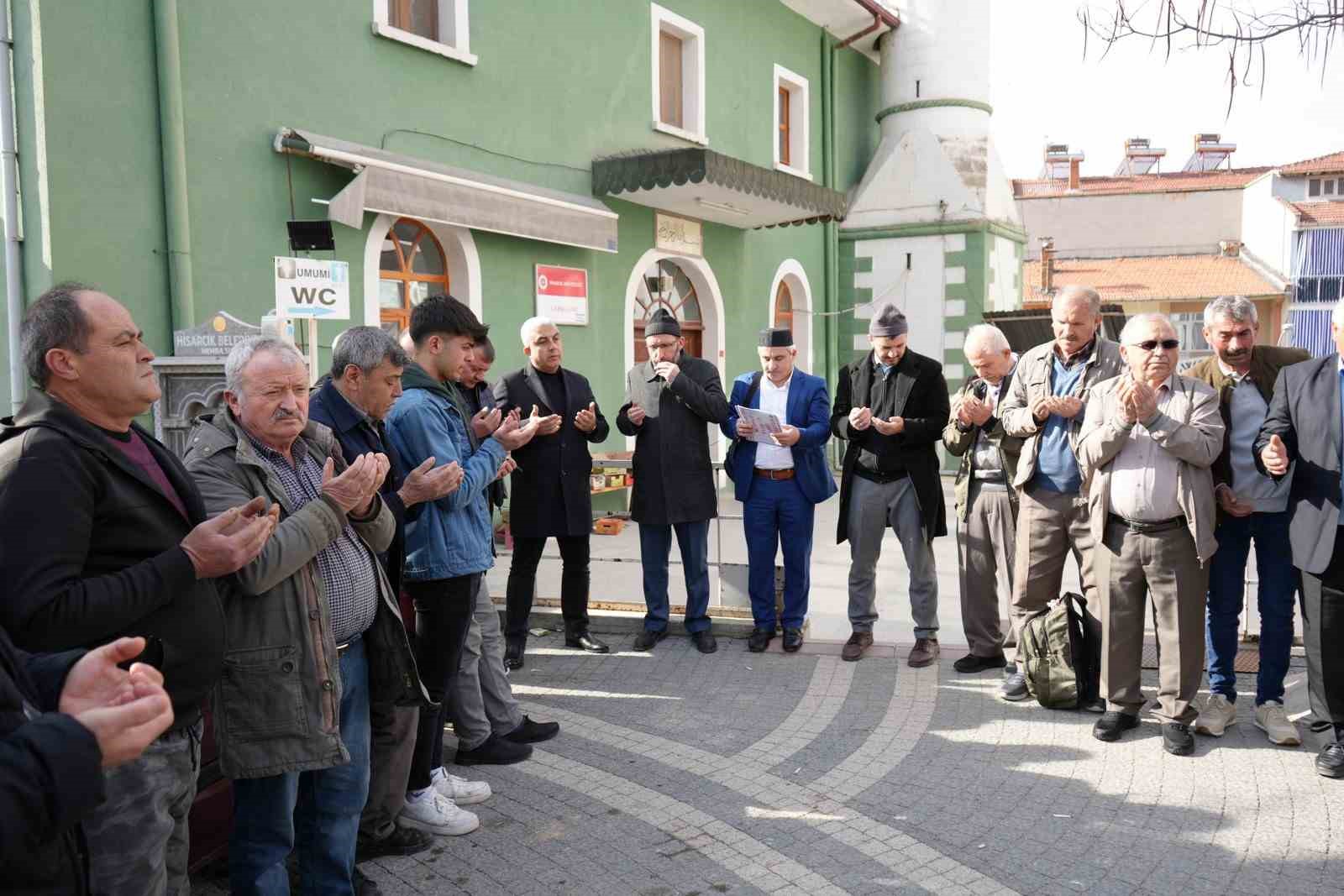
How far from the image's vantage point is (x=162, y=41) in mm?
6922

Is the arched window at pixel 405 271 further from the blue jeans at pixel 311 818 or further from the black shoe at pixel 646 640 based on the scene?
the blue jeans at pixel 311 818

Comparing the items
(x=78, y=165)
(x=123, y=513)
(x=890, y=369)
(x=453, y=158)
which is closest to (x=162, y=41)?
(x=78, y=165)

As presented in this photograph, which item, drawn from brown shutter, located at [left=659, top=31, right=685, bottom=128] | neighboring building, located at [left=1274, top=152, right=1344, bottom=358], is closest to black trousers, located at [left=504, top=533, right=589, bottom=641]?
brown shutter, located at [left=659, top=31, right=685, bottom=128]

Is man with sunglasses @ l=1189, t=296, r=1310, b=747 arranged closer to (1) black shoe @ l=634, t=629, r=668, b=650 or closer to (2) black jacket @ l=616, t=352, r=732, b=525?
(2) black jacket @ l=616, t=352, r=732, b=525

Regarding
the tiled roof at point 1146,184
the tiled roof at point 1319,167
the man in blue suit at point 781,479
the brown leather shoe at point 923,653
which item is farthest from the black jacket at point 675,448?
the tiled roof at point 1319,167

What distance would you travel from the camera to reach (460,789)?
13.4 ft

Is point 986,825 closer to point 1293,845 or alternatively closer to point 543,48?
point 1293,845

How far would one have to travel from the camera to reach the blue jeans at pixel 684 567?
630 cm

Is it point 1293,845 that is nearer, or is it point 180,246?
point 1293,845

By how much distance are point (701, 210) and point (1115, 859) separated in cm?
1035

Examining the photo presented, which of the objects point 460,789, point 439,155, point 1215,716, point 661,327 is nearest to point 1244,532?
point 1215,716

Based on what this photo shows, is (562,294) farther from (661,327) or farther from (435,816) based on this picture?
(435,816)

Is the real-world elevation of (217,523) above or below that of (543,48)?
below

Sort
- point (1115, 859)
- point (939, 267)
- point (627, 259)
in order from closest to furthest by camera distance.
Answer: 1. point (1115, 859)
2. point (627, 259)
3. point (939, 267)
